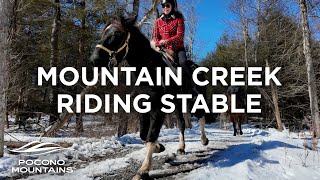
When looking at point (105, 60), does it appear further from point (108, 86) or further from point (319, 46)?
point (319, 46)

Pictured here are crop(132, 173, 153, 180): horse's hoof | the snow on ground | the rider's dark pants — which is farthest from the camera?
the rider's dark pants

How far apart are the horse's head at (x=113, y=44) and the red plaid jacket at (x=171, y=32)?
55.5 inches

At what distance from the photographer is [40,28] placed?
18891 mm

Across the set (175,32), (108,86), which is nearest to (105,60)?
(175,32)

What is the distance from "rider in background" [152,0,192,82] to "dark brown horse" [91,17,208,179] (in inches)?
30.8

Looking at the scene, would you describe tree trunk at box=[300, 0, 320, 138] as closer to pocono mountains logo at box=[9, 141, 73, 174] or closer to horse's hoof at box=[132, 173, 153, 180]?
horse's hoof at box=[132, 173, 153, 180]

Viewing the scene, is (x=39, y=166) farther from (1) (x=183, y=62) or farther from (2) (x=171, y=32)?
(2) (x=171, y=32)

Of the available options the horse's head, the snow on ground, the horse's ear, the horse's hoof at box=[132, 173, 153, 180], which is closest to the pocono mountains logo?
the snow on ground

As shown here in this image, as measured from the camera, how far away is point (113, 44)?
4609mm

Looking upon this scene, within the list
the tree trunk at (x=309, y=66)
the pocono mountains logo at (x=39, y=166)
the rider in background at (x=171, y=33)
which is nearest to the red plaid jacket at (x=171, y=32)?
the rider in background at (x=171, y=33)

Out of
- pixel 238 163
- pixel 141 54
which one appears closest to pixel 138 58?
pixel 141 54

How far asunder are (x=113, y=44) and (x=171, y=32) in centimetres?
219

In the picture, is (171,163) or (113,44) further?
(171,163)

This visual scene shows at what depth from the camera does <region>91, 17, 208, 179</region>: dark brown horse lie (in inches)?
178
